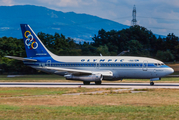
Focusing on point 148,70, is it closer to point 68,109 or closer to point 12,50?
point 68,109

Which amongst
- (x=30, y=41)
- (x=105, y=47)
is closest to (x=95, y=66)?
(x=30, y=41)

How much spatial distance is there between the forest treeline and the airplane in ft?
90.7

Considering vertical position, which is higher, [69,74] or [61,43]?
[61,43]

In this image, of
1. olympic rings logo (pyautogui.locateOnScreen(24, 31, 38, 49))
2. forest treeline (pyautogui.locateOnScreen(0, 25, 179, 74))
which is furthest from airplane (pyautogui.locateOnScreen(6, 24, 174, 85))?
forest treeline (pyautogui.locateOnScreen(0, 25, 179, 74))

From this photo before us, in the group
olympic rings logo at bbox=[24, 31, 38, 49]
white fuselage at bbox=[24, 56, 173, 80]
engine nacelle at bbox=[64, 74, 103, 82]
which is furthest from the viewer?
olympic rings logo at bbox=[24, 31, 38, 49]

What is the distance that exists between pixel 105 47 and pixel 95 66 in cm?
6704

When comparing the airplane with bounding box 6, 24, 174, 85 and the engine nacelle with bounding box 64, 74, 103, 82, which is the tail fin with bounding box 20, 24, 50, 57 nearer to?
the airplane with bounding box 6, 24, 174, 85

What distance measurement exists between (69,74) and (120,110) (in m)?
25.2

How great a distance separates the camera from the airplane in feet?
137

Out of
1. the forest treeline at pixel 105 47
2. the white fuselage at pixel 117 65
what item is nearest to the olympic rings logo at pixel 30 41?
the white fuselage at pixel 117 65

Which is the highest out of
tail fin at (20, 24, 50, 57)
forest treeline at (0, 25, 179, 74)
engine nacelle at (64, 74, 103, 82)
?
forest treeline at (0, 25, 179, 74)

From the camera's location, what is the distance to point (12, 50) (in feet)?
310

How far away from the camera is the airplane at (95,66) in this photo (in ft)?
137

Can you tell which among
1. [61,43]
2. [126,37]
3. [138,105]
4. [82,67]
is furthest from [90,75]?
[126,37]
